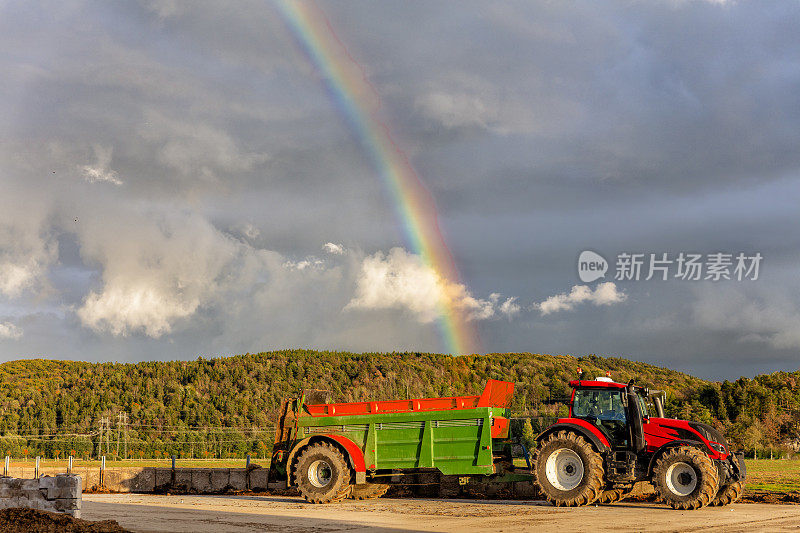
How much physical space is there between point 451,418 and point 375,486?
319 cm

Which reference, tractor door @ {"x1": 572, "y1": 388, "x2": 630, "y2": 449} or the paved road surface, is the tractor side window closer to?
tractor door @ {"x1": 572, "y1": 388, "x2": 630, "y2": 449}

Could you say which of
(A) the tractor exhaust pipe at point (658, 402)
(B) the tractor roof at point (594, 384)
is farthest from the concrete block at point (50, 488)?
(A) the tractor exhaust pipe at point (658, 402)

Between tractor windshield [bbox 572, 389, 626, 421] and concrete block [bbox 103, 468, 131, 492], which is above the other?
tractor windshield [bbox 572, 389, 626, 421]

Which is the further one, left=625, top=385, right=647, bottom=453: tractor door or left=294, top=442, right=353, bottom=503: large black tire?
left=294, top=442, right=353, bottom=503: large black tire

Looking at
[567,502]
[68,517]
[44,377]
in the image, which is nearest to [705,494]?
[567,502]

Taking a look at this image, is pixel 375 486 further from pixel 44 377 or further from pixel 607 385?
pixel 44 377

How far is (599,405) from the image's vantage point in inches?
685

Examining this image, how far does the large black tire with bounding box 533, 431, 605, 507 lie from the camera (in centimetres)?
1683

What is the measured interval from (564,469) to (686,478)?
2.52m

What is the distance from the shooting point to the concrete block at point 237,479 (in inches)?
920

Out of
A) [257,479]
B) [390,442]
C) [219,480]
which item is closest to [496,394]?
[390,442]

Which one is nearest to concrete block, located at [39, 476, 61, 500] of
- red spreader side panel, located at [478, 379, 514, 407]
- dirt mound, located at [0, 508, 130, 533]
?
dirt mound, located at [0, 508, 130, 533]

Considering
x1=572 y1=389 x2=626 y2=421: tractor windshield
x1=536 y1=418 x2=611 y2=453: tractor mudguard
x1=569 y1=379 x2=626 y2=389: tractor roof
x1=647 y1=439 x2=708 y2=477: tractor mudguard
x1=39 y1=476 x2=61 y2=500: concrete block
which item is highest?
x1=569 y1=379 x2=626 y2=389: tractor roof

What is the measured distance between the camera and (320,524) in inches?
579
